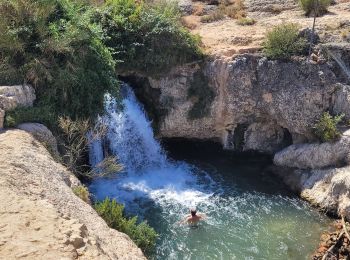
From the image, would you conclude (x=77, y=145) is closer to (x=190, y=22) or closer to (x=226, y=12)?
(x=190, y=22)

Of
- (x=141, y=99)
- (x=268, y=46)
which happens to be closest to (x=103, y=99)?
(x=141, y=99)

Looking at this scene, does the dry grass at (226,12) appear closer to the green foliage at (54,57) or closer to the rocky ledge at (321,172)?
the rocky ledge at (321,172)

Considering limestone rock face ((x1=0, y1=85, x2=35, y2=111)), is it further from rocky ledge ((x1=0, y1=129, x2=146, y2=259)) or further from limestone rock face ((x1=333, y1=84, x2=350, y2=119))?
limestone rock face ((x1=333, y1=84, x2=350, y2=119))

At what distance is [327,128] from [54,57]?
12260 mm

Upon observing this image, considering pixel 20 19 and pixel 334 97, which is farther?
pixel 334 97

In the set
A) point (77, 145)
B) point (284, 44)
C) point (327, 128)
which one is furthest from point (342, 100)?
point (77, 145)

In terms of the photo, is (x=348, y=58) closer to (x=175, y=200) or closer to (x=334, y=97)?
(x=334, y=97)

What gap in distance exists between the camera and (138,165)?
2184 centimetres

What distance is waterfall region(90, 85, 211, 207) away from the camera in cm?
1969

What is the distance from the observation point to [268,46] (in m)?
22.0

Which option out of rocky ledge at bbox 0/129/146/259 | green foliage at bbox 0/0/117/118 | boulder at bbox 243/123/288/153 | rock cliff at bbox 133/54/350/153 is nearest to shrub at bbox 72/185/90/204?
rocky ledge at bbox 0/129/146/259

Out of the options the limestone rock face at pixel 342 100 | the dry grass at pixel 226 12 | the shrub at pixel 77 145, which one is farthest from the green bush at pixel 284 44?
the shrub at pixel 77 145

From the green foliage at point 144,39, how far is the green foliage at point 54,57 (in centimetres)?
262

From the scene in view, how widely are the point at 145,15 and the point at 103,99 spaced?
5.66 m
